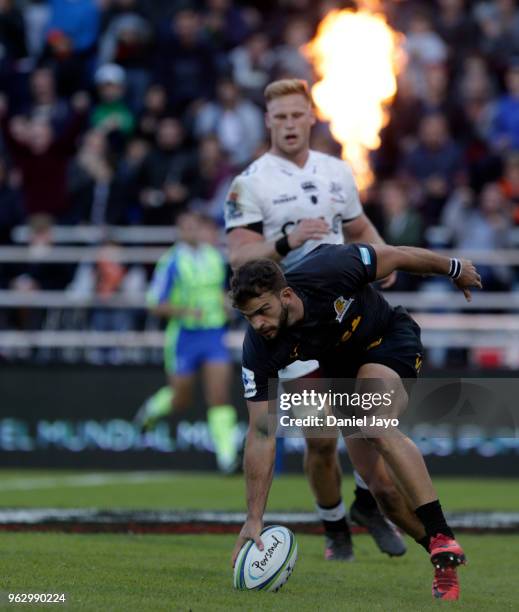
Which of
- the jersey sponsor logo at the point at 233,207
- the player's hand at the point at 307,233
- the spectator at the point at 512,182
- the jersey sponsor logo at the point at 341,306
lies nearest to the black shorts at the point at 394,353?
the jersey sponsor logo at the point at 341,306

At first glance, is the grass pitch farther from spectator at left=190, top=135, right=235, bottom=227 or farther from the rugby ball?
spectator at left=190, top=135, right=235, bottom=227

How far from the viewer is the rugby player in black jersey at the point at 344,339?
7.12 meters

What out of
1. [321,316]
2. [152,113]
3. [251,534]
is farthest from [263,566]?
[152,113]

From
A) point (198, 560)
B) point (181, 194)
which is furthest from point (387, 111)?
point (198, 560)

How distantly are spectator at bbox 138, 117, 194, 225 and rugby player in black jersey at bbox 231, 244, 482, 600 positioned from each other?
10090 mm

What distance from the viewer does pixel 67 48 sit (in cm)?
2033

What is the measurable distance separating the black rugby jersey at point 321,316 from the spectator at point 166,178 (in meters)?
10.2

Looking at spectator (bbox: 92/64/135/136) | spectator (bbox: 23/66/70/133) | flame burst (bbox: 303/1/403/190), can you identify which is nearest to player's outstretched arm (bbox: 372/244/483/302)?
flame burst (bbox: 303/1/403/190)

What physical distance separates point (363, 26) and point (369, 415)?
11955 mm

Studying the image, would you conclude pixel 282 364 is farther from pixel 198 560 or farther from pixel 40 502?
pixel 40 502

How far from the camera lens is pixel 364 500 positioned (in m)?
9.40

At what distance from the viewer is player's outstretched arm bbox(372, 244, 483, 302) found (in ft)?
24.7

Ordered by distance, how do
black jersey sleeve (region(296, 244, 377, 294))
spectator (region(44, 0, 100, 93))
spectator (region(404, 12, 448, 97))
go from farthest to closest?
spectator (region(44, 0, 100, 93))
spectator (region(404, 12, 448, 97))
black jersey sleeve (region(296, 244, 377, 294))

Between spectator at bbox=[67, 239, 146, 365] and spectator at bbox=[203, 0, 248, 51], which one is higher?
spectator at bbox=[203, 0, 248, 51]
